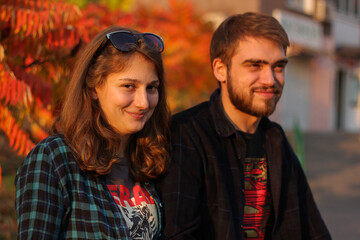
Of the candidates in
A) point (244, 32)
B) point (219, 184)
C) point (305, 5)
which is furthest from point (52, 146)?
point (305, 5)

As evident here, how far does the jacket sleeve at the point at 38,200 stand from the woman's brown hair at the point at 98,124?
173mm

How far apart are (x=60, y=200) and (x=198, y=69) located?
970 cm

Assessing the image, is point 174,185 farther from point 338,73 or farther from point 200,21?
point 338,73

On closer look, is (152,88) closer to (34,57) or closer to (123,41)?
(123,41)

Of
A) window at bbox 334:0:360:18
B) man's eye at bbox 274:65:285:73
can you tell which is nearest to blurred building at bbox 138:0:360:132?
window at bbox 334:0:360:18

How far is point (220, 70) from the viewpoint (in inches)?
119

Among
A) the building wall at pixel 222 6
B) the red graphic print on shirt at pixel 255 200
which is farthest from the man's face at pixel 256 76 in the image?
the building wall at pixel 222 6

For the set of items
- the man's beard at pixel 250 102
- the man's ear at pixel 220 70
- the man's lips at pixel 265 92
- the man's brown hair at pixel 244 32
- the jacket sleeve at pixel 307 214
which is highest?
the man's brown hair at pixel 244 32

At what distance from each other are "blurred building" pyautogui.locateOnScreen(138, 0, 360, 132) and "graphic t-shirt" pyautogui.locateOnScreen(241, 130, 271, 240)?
1286 cm

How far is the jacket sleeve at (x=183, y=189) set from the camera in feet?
8.23

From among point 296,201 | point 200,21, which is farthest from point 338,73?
point 296,201

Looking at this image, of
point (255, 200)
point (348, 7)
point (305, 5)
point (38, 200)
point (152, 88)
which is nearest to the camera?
point (38, 200)

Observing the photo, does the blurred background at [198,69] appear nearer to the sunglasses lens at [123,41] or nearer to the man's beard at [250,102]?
the sunglasses lens at [123,41]

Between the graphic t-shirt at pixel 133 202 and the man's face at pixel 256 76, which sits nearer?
the graphic t-shirt at pixel 133 202
